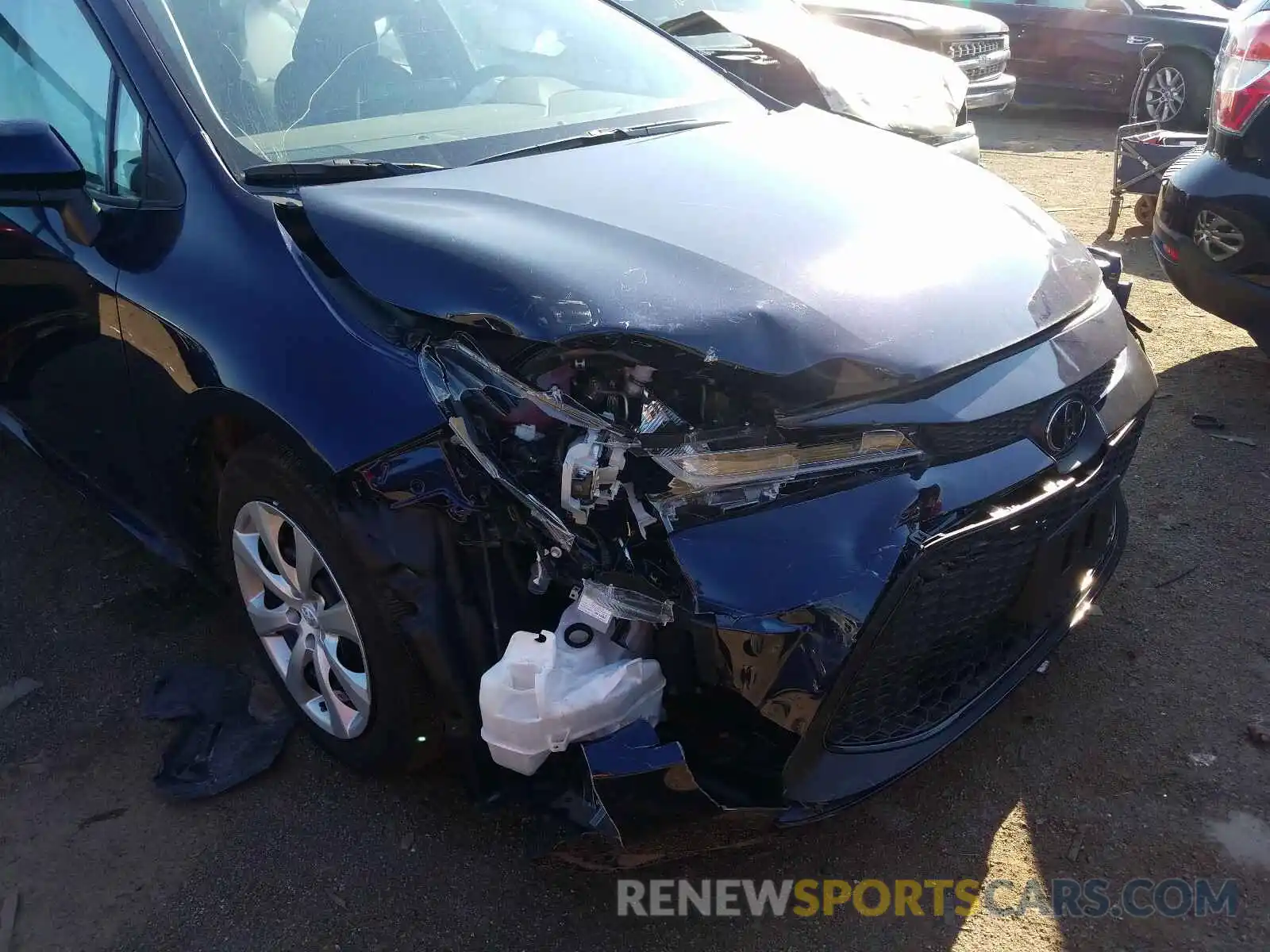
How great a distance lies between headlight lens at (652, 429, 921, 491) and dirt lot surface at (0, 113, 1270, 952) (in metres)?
0.79

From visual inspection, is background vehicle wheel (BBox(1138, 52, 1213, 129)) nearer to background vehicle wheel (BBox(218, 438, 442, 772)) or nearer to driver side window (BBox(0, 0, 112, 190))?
driver side window (BBox(0, 0, 112, 190))

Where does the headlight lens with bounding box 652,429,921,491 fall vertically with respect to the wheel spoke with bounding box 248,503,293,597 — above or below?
above

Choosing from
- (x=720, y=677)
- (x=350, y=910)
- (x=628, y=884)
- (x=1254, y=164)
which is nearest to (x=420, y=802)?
(x=350, y=910)

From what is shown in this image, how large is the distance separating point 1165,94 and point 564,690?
9.98m

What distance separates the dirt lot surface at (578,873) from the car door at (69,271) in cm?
62

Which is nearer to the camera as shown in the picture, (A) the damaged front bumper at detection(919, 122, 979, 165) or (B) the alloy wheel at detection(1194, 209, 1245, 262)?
(B) the alloy wheel at detection(1194, 209, 1245, 262)

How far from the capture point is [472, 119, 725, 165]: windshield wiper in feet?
8.32

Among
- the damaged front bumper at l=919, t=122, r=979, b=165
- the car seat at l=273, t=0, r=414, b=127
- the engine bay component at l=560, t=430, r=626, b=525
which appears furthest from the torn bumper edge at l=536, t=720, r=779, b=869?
the damaged front bumper at l=919, t=122, r=979, b=165

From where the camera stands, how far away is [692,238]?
2041 millimetres

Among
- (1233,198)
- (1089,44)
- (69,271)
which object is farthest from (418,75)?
(1089,44)

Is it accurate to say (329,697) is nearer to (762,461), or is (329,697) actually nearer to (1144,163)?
(762,461)

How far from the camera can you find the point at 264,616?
2410 mm

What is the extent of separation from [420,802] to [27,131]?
1.75m

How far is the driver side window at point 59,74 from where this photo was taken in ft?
8.13
